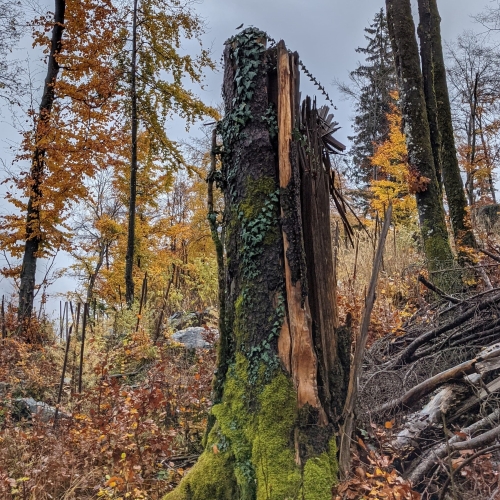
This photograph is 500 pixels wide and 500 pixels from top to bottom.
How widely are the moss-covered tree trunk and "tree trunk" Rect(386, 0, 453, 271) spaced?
492 cm

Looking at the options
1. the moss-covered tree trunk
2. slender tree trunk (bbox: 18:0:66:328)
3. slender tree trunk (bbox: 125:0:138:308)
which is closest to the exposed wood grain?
the moss-covered tree trunk

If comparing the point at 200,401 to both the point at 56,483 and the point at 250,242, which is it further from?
the point at 250,242

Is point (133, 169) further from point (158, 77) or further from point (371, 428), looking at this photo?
point (371, 428)

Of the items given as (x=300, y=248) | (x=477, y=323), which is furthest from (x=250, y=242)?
(x=477, y=323)

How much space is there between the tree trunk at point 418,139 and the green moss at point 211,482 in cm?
550

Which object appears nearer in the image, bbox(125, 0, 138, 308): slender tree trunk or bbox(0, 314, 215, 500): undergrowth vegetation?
bbox(0, 314, 215, 500): undergrowth vegetation

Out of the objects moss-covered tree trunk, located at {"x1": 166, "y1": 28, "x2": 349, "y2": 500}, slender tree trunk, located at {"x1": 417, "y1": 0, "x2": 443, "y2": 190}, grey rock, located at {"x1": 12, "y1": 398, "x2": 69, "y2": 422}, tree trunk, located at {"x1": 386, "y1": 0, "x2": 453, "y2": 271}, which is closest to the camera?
moss-covered tree trunk, located at {"x1": 166, "y1": 28, "x2": 349, "y2": 500}

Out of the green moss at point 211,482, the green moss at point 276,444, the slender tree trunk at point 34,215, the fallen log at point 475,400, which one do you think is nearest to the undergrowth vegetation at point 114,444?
the green moss at point 211,482

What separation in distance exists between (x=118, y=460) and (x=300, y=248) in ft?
7.63

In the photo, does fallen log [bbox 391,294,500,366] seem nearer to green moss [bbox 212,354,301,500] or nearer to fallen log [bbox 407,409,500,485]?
fallen log [bbox 407,409,500,485]

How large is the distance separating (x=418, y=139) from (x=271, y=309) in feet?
20.1

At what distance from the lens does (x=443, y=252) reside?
6.80 metres

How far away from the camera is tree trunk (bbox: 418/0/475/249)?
26.1 ft

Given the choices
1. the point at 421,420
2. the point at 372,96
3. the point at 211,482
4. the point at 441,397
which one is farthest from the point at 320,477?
the point at 372,96
